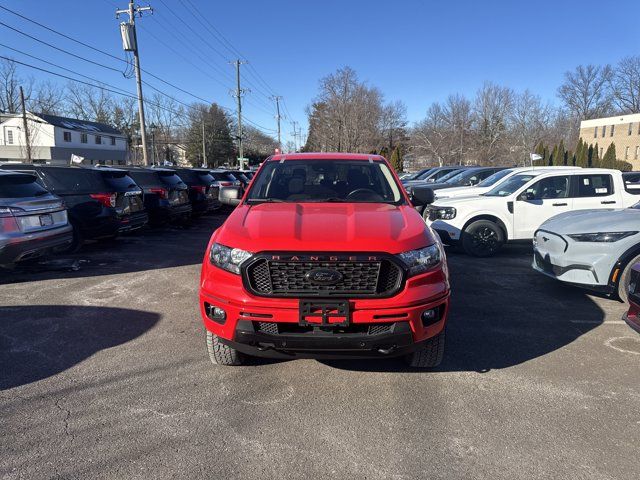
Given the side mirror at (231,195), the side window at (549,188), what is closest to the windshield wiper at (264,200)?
the side mirror at (231,195)

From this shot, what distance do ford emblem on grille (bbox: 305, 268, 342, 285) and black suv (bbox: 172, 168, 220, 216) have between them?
11.7 meters

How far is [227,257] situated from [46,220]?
485 cm

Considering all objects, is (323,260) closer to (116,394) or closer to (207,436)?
(207,436)

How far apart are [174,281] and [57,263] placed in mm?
2621

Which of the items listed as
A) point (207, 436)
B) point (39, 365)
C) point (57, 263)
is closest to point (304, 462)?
point (207, 436)

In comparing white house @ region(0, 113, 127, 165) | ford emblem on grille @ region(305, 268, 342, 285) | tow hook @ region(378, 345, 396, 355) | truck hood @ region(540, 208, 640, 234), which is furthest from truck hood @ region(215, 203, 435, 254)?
white house @ region(0, 113, 127, 165)

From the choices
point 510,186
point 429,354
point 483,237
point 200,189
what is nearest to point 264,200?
point 429,354

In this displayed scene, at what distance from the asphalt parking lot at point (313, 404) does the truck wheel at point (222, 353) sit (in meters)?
0.09

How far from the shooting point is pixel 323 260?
3.06m

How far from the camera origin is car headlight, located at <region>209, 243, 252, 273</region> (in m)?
3.17

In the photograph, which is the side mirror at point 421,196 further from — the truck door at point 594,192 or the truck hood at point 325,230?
the truck door at point 594,192

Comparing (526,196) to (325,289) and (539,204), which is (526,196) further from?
(325,289)

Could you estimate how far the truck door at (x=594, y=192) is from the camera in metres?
8.64

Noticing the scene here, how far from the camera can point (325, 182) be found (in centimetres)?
472
